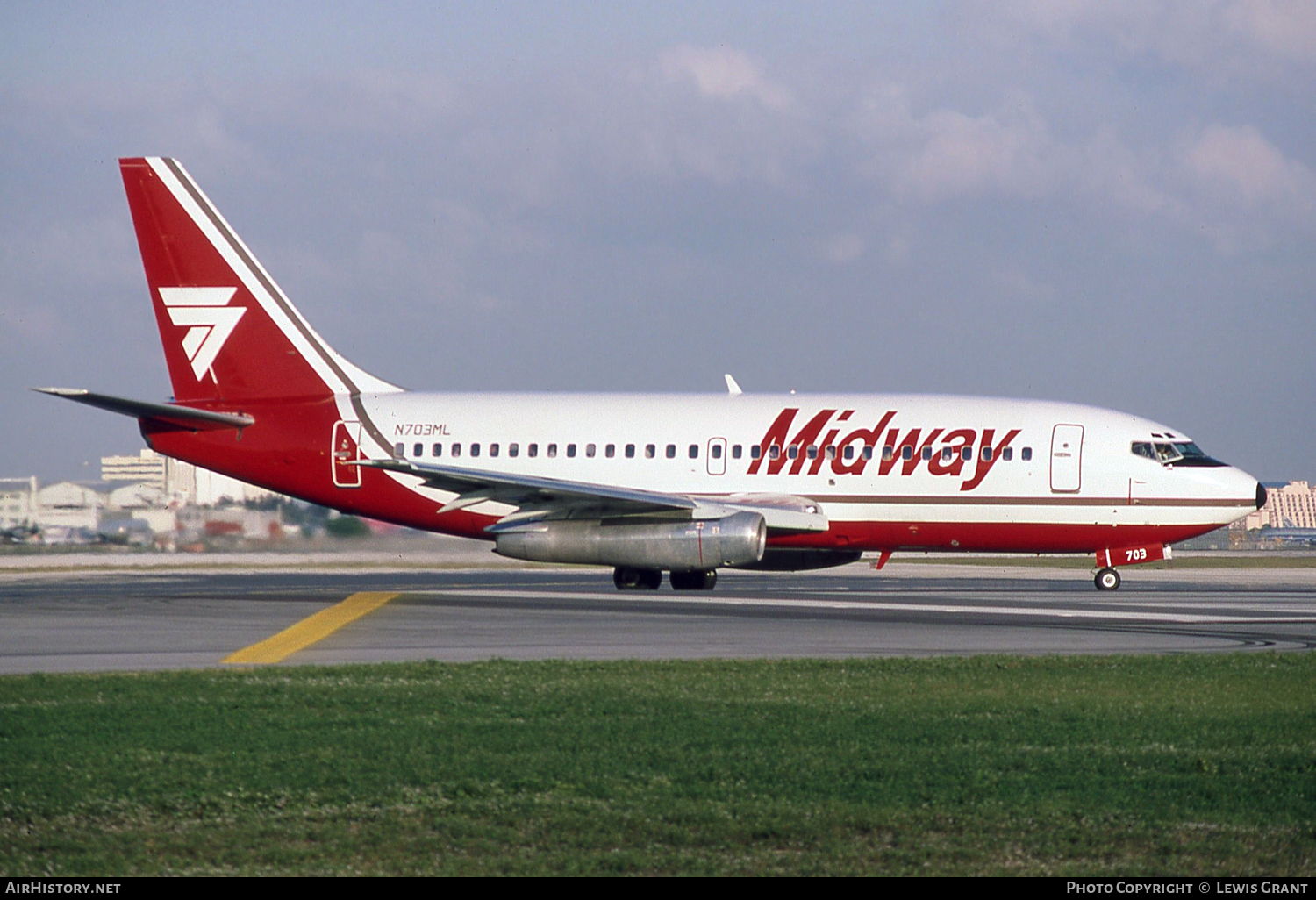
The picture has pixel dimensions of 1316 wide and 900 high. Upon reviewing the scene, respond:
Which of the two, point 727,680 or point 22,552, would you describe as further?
point 22,552

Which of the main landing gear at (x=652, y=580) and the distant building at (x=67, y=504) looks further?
the distant building at (x=67, y=504)

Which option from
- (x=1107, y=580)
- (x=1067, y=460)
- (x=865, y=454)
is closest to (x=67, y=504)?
(x=865, y=454)

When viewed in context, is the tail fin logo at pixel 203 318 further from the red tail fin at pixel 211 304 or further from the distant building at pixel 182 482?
the distant building at pixel 182 482

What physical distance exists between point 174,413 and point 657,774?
72.7 ft

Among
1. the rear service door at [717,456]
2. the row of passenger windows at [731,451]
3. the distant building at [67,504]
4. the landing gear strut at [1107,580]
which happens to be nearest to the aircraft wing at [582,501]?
the rear service door at [717,456]

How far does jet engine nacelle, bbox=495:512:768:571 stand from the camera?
24703 mm

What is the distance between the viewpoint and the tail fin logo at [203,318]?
29.2 meters

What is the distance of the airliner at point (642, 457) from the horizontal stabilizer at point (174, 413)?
6 centimetres

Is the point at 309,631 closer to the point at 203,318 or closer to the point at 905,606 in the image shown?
the point at 905,606

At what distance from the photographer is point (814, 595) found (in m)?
25.2

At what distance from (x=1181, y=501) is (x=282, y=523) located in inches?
769

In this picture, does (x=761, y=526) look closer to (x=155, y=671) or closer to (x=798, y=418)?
(x=798, y=418)

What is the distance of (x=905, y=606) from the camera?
22172 millimetres
